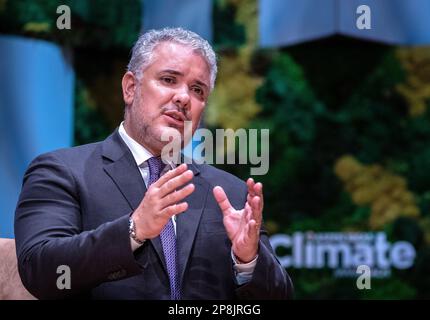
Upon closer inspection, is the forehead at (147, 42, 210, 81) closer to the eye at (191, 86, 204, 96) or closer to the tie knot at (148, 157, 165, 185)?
the eye at (191, 86, 204, 96)

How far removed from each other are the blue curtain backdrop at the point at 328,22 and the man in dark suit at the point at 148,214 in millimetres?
2982

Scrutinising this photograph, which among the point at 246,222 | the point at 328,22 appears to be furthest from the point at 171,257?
the point at 328,22

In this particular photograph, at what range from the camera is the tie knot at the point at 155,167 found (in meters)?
2.05

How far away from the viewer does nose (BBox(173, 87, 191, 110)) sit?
208cm

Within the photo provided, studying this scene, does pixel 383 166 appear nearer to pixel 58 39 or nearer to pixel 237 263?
pixel 58 39

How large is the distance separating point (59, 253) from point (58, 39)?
361 cm

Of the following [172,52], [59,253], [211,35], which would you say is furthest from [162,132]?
[211,35]

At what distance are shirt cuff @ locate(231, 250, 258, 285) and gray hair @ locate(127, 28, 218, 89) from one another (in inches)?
25.9

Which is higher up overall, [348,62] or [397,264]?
[348,62]

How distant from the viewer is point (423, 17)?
5.13 metres

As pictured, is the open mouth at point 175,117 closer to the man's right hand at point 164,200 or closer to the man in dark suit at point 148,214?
the man in dark suit at point 148,214

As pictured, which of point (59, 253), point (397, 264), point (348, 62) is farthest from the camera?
point (348, 62)

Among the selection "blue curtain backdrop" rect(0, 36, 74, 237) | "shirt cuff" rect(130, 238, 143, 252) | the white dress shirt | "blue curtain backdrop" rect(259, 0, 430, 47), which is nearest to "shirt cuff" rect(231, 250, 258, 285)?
the white dress shirt

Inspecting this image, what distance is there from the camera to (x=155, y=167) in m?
2.08
